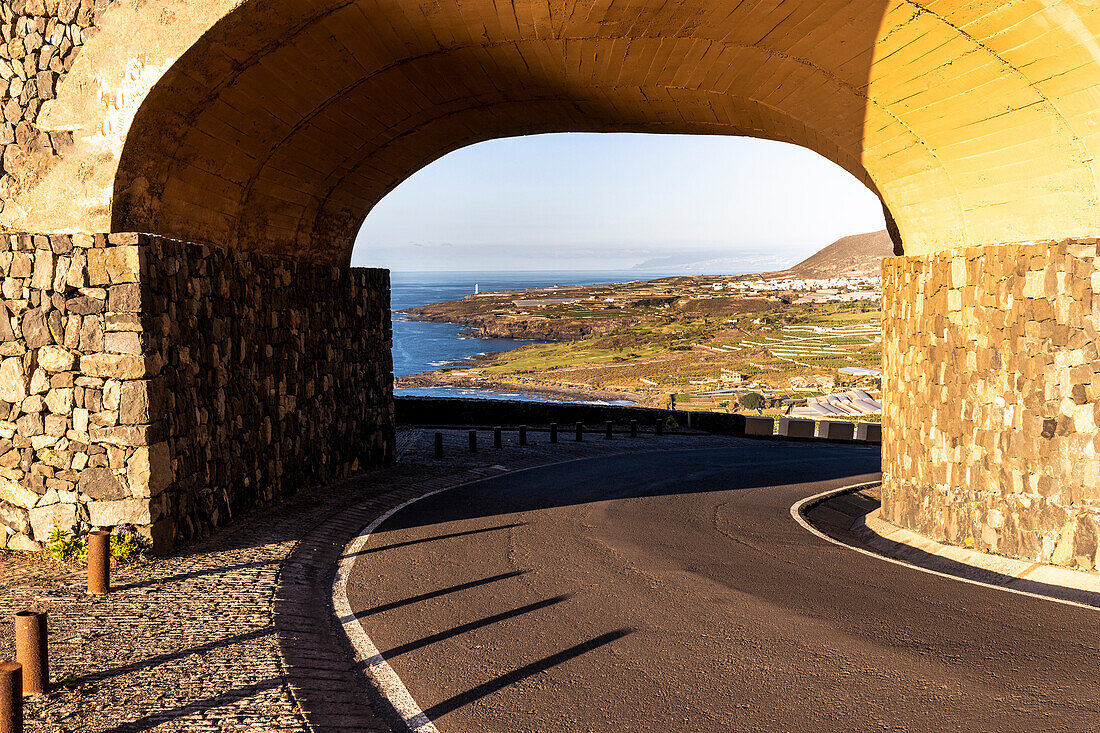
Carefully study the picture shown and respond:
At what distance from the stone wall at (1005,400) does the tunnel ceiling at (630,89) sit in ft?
1.71

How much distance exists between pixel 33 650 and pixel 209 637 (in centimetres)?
156

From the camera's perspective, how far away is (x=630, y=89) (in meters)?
12.6

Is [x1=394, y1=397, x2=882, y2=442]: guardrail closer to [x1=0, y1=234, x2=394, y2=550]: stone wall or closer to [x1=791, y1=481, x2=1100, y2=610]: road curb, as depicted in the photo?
[x1=791, y1=481, x2=1100, y2=610]: road curb

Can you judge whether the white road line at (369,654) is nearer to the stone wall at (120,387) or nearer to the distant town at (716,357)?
the stone wall at (120,387)

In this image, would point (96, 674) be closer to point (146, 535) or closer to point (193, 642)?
point (193, 642)

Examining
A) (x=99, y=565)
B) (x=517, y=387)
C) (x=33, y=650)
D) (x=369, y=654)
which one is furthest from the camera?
(x=517, y=387)

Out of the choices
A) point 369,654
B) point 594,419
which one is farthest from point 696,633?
point 594,419

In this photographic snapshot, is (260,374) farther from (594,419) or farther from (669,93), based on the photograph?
(594,419)

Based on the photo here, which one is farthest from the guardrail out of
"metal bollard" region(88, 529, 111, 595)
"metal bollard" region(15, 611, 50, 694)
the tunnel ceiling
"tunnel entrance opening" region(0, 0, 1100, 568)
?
"metal bollard" region(15, 611, 50, 694)

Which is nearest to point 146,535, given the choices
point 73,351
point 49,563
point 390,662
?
point 49,563

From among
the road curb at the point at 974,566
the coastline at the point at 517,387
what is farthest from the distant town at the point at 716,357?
the road curb at the point at 974,566

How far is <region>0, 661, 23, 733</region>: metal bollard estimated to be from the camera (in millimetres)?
5188

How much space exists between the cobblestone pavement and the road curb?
22.8ft

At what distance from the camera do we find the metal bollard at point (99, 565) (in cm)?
852
